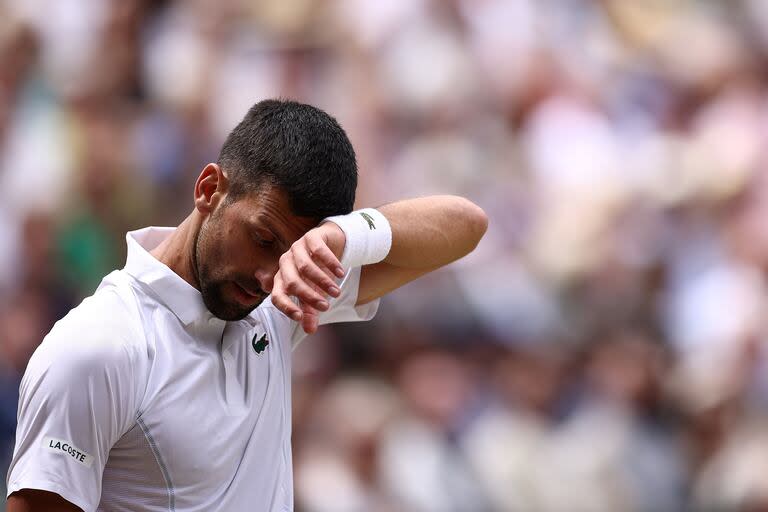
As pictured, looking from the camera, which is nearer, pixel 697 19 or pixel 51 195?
pixel 51 195

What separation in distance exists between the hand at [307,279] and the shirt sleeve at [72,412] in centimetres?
33

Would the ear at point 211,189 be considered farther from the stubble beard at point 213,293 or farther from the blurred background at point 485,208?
the blurred background at point 485,208

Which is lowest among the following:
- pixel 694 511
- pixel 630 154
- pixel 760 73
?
pixel 694 511

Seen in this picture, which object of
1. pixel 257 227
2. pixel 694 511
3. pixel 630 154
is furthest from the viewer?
pixel 630 154

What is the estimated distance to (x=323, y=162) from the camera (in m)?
2.45

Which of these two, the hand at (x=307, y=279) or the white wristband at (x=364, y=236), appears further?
the white wristband at (x=364, y=236)

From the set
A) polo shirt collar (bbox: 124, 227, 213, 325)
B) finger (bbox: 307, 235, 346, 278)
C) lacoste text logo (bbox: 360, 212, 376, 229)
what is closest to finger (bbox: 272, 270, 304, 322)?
finger (bbox: 307, 235, 346, 278)

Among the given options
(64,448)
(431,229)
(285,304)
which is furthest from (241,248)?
(431,229)

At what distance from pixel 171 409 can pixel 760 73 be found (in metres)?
5.99

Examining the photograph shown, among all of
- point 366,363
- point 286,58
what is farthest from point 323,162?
point 286,58

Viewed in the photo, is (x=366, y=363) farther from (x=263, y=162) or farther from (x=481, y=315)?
(x=263, y=162)

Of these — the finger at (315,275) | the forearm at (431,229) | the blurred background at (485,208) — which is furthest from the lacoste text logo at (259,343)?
the blurred background at (485,208)

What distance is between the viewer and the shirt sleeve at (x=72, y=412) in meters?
2.17

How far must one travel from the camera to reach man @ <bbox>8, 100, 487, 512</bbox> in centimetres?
219
